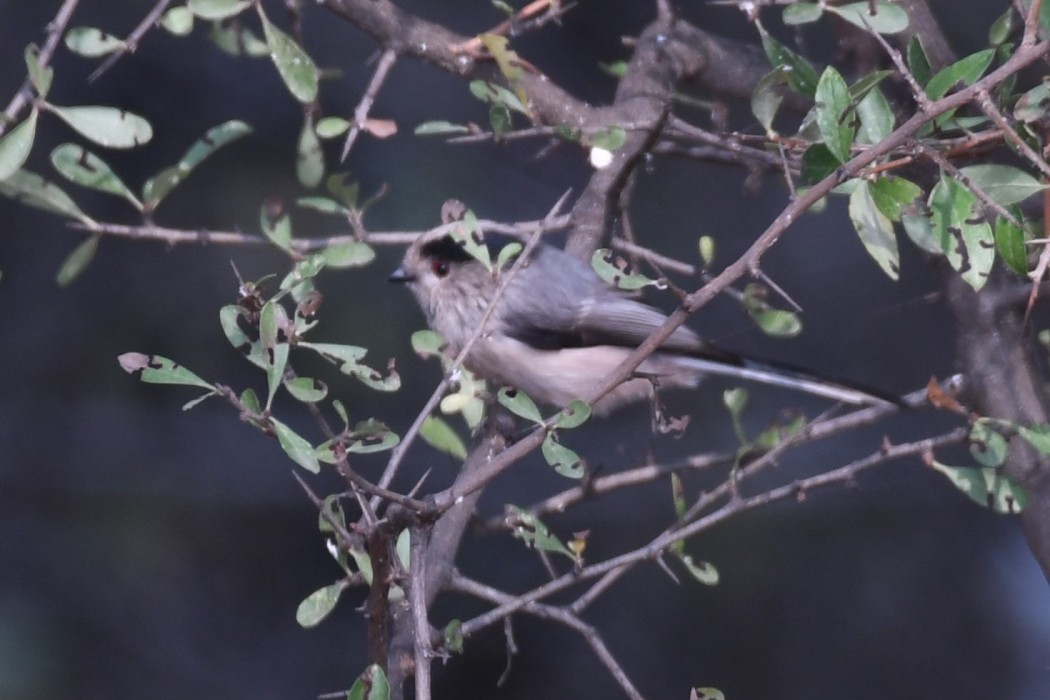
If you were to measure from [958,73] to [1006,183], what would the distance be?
6.6 inches

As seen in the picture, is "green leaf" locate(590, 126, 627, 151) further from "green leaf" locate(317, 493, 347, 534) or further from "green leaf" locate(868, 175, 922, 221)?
"green leaf" locate(317, 493, 347, 534)

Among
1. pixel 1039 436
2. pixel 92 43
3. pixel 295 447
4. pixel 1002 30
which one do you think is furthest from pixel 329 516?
pixel 1002 30

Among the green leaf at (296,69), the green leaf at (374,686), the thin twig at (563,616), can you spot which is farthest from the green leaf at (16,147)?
the thin twig at (563,616)

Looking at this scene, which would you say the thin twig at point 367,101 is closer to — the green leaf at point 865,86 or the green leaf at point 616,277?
the green leaf at point 616,277

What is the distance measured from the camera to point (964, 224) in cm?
136

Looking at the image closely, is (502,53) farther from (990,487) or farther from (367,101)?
(990,487)

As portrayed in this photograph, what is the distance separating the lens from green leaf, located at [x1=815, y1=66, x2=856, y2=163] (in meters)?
1.30

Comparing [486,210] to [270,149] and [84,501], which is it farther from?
[84,501]

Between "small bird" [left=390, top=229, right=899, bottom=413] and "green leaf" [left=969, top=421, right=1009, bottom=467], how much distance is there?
0.82 meters

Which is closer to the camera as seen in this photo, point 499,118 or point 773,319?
point 773,319

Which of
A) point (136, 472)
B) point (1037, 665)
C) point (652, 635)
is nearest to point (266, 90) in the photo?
point (136, 472)

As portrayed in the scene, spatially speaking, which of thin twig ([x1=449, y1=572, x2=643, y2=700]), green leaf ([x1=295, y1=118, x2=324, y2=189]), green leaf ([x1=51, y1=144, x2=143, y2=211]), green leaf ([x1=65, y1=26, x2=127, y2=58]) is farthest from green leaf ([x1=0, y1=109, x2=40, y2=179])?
thin twig ([x1=449, y1=572, x2=643, y2=700])

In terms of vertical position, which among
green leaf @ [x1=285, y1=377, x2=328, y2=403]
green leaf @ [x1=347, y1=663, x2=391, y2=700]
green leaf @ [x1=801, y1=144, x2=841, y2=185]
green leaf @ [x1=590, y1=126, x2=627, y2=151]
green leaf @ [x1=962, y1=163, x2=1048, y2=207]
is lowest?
green leaf @ [x1=347, y1=663, x2=391, y2=700]

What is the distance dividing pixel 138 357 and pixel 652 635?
2600 mm
